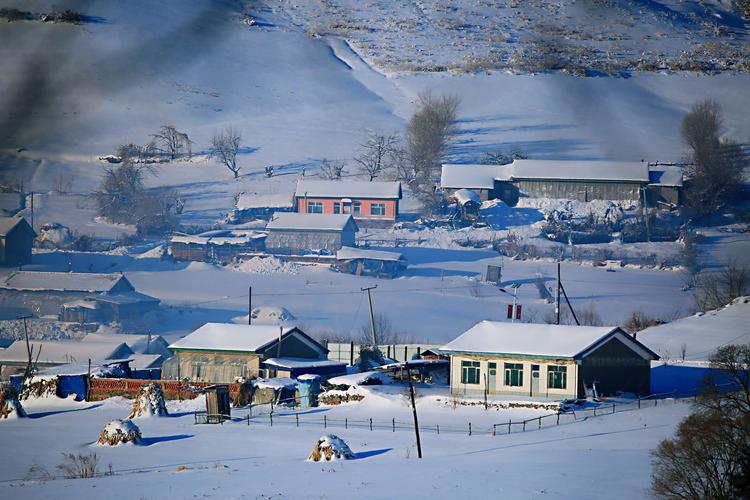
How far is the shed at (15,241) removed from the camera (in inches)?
2004

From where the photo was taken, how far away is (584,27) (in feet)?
393

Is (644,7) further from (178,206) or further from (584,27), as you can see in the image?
(178,206)

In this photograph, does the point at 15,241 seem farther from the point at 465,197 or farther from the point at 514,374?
the point at 514,374

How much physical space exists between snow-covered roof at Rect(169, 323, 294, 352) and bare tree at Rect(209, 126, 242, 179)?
132 ft

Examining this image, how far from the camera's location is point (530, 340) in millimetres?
28219

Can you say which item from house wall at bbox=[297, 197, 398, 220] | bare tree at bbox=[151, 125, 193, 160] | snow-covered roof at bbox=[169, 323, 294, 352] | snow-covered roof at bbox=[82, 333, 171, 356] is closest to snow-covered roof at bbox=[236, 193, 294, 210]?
house wall at bbox=[297, 197, 398, 220]

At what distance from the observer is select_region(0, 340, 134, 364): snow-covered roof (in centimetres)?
3550

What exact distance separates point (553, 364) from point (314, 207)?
3718cm

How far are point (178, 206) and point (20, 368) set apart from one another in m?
30.6

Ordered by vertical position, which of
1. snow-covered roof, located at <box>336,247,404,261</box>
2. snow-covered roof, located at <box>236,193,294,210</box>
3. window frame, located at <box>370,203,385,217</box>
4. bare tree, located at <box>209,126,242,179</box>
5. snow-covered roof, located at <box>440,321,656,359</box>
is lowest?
snow-covered roof, located at <box>440,321,656,359</box>

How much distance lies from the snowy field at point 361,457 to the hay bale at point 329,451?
0.73 feet

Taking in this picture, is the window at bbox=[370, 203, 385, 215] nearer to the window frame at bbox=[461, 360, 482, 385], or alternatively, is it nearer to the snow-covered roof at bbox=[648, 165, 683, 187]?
the snow-covered roof at bbox=[648, 165, 683, 187]

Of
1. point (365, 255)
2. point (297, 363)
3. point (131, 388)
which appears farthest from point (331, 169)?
point (131, 388)

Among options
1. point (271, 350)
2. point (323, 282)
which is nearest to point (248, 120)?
point (323, 282)
